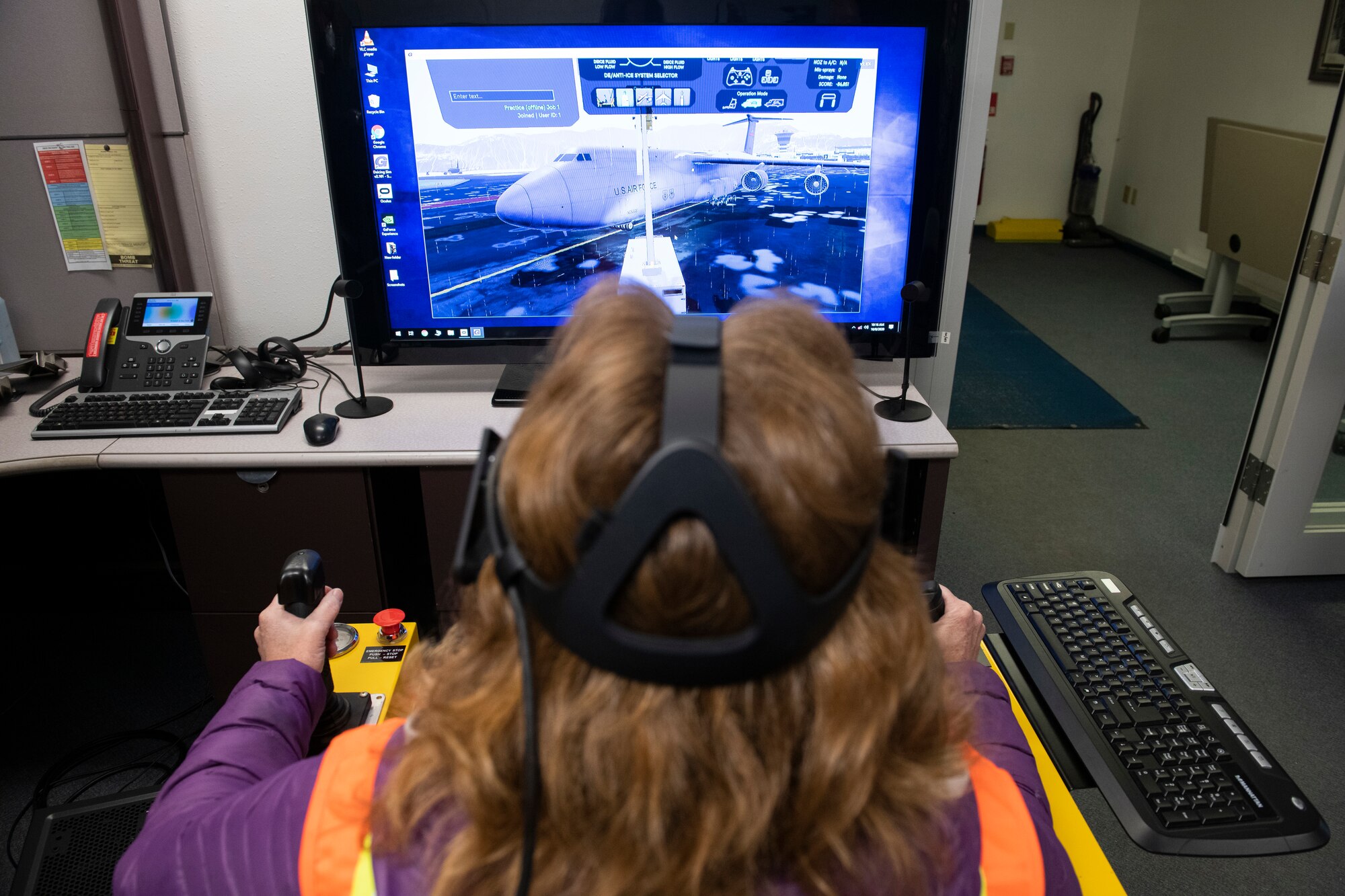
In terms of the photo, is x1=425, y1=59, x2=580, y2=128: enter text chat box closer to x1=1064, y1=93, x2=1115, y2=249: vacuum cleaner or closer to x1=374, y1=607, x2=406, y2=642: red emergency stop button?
x1=374, y1=607, x2=406, y2=642: red emergency stop button

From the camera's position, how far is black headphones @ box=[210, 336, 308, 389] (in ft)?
5.75

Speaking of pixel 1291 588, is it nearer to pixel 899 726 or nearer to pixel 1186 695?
pixel 1186 695

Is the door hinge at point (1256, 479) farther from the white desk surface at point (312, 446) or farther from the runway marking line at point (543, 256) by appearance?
the runway marking line at point (543, 256)

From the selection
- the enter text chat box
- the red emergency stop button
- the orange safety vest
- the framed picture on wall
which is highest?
the framed picture on wall

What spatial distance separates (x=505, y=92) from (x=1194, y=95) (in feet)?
16.5

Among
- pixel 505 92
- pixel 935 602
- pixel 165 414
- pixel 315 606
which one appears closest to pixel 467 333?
pixel 505 92

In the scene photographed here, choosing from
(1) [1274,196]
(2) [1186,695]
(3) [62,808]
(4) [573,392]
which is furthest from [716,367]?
(1) [1274,196]

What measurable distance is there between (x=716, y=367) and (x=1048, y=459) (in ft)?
9.48

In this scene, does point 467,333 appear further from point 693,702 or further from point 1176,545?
point 1176,545

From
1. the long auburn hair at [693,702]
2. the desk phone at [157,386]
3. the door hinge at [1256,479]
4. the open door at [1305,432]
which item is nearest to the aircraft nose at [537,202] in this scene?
the desk phone at [157,386]

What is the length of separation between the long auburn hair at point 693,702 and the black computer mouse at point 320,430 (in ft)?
3.67

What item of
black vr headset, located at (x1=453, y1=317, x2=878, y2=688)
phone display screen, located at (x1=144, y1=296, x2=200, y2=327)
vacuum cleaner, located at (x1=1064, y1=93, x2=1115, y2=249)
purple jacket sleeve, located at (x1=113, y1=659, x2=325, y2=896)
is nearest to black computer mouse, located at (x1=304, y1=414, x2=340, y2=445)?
phone display screen, located at (x1=144, y1=296, x2=200, y2=327)

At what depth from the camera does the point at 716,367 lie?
0.45 m

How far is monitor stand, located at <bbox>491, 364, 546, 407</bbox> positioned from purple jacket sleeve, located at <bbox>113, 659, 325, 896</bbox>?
1000 millimetres
